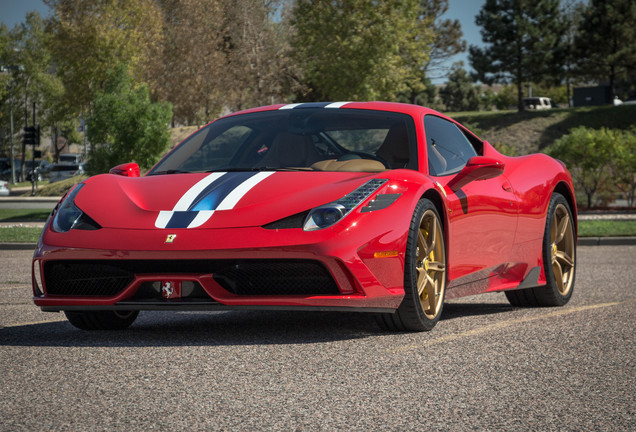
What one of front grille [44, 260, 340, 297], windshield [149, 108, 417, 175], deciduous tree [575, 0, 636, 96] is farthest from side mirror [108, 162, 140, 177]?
deciduous tree [575, 0, 636, 96]

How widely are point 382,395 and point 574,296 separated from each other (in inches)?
176

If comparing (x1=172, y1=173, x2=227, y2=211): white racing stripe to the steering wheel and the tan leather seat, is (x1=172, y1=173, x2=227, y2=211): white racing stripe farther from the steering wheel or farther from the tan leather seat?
the tan leather seat

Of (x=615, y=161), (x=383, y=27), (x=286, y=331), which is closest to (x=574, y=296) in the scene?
(x=286, y=331)

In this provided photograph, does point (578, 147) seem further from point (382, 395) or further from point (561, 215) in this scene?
point (382, 395)

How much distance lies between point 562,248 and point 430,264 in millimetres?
2388

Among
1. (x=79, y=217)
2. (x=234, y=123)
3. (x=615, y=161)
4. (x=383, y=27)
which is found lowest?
(x=615, y=161)

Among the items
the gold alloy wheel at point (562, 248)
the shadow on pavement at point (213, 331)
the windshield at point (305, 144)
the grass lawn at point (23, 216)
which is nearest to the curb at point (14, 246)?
the shadow on pavement at point (213, 331)

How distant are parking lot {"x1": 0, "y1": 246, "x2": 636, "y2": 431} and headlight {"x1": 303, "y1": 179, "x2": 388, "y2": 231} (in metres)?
0.65

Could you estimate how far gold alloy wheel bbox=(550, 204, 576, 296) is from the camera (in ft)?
23.9

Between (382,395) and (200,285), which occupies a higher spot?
(200,285)

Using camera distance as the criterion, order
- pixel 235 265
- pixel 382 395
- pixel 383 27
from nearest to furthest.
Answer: pixel 382 395, pixel 235 265, pixel 383 27

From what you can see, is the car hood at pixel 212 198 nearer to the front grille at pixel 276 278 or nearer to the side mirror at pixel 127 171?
the front grille at pixel 276 278

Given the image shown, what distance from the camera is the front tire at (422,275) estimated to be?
514 centimetres

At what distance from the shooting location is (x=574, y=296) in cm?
791
